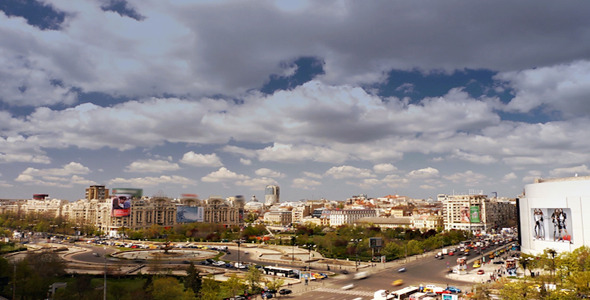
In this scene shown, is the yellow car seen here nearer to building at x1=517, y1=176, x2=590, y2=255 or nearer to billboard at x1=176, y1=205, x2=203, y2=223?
building at x1=517, y1=176, x2=590, y2=255

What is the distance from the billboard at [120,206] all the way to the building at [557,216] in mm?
128541

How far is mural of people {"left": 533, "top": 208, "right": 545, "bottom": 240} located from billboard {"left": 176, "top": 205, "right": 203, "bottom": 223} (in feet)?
433

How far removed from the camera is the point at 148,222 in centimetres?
15962

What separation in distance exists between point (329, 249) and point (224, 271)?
113 feet

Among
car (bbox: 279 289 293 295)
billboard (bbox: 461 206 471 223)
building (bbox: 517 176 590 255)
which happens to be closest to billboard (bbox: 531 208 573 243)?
building (bbox: 517 176 590 255)

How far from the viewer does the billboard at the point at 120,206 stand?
148 metres

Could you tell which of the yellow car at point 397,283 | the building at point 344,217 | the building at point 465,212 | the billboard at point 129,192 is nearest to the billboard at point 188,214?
the billboard at point 129,192

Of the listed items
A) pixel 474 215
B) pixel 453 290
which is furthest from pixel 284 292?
pixel 474 215

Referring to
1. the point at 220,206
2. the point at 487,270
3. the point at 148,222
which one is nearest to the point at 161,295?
the point at 487,270

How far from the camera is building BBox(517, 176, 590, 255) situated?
6900cm

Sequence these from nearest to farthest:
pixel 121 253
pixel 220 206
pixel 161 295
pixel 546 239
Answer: pixel 161 295
pixel 546 239
pixel 121 253
pixel 220 206

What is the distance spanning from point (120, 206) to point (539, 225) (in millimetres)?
132665

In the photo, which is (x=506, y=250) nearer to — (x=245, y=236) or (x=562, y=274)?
(x=562, y=274)

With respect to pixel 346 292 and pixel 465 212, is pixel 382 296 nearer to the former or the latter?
pixel 346 292
